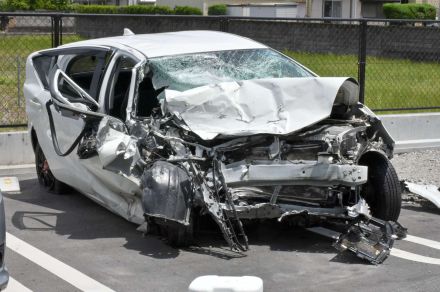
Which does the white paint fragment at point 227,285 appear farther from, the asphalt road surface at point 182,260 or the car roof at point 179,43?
the car roof at point 179,43

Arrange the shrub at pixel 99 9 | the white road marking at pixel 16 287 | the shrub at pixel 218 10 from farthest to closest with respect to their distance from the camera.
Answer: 1. the shrub at pixel 99 9
2. the shrub at pixel 218 10
3. the white road marking at pixel 16 287

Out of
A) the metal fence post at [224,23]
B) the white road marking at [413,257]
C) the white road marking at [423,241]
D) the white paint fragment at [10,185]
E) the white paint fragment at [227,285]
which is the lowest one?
the white paint fragment at [10,185]

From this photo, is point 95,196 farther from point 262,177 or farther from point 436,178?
point 436,178

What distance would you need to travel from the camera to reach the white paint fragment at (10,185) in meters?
9.66

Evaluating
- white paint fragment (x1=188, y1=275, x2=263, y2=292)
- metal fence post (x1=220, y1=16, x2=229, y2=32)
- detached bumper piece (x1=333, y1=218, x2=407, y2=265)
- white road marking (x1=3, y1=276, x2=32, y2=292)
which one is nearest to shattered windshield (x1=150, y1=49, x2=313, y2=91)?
detached bumper piece (x1=333, y1=218, x2=407, y2=265)

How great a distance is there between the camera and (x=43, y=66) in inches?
380

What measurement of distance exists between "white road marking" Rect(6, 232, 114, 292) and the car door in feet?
3.02

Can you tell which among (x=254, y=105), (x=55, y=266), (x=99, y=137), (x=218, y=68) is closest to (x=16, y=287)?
(x=55, y=266)

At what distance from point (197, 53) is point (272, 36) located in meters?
8.68

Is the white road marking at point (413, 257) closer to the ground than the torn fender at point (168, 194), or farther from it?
closer to the ground

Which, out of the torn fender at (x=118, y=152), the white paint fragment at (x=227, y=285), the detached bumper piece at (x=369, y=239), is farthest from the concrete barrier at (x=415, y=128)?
the white paint fragment at (x=227, y=285)

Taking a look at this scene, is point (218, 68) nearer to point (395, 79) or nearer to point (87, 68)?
point (87, 68)

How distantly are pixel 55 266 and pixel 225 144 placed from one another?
1.67 metres

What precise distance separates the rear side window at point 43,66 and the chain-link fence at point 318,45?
1549mm
